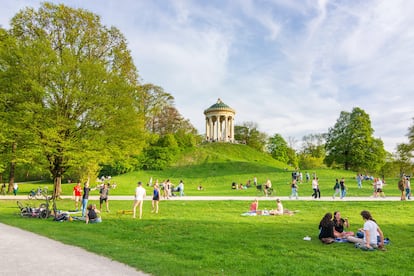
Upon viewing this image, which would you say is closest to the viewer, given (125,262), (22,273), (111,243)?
(22,273)

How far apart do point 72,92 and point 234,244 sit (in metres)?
17.9

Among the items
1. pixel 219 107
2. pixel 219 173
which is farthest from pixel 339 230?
pixel 219 107

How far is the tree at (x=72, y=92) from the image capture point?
2186cm

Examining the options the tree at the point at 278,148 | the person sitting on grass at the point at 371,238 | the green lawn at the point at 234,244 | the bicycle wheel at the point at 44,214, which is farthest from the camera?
the tree at the point at 278,148

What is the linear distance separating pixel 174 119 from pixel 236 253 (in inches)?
2384

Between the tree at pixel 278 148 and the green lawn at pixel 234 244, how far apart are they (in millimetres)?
63440

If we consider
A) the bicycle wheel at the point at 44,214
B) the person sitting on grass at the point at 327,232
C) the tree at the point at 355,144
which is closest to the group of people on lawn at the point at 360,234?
the person sitting on grass at the point at 327,232

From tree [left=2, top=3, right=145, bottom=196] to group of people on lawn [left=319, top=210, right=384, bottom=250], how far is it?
17.0 meters

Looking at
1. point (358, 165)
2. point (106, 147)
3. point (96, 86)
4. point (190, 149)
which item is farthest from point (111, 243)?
point (358, 165)

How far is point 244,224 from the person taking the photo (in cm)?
1216

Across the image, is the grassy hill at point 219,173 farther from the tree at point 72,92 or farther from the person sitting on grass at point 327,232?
the person sitting on grass at point 327,232

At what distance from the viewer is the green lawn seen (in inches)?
271

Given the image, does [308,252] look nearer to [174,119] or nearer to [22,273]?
[22,273]

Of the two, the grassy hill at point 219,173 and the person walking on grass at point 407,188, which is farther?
the grassy hill at point 219,173
